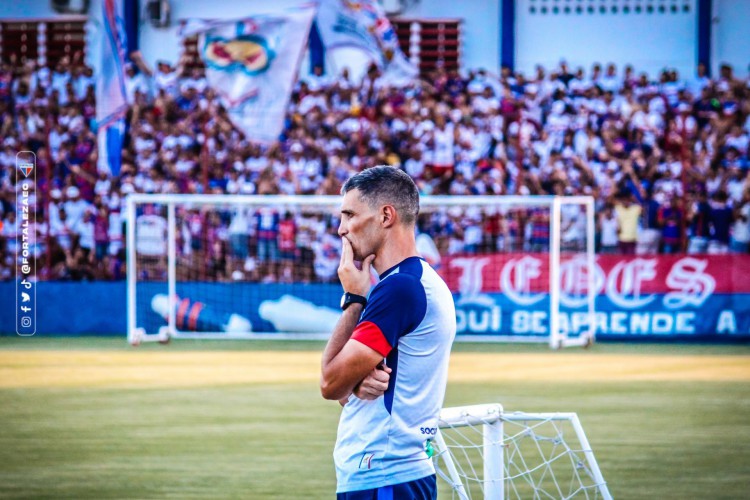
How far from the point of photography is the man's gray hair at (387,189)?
3.54 meters

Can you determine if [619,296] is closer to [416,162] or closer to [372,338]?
[416,162]

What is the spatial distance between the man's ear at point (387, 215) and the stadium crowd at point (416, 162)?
17664mm

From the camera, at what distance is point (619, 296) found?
20594 mm

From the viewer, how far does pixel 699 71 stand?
23797 mm

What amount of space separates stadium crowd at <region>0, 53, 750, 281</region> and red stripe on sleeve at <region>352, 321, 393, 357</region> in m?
17.8

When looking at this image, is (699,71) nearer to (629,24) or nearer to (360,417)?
(629,24)

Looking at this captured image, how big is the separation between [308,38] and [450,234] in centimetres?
775

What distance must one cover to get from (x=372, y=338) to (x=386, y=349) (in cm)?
6

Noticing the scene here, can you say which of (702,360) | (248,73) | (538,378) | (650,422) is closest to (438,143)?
(248,73)

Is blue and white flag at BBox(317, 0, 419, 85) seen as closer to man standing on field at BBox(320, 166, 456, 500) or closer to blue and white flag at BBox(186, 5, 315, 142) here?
blue and white flag at BBox(186, 5, 315, 142)

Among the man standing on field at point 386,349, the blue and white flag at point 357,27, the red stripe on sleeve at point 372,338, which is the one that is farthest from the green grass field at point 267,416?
the blue and white flag at point 357,27

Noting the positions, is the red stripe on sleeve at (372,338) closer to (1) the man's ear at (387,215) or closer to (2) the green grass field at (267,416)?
(1) the man's ear at (387,215)

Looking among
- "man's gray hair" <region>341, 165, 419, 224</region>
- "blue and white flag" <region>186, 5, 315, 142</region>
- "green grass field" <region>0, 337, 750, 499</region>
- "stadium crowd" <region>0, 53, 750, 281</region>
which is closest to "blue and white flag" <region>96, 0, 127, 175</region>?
"stadium crowd" <region>0, 53, 750, 281</region>

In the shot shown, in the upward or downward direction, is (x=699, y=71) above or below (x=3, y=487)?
above
